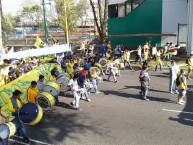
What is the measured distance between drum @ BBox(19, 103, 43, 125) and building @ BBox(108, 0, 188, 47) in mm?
18462

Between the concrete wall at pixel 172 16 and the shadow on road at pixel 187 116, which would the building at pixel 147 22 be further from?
the shadow on road at pixel 187 116

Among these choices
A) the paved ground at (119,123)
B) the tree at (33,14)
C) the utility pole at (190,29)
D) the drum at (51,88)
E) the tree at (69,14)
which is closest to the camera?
the paved ground at (119,123)

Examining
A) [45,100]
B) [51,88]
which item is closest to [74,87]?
[51,88]

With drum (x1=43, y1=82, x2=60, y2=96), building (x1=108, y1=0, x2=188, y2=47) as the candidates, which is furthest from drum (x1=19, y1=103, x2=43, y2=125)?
building (x1=108, y1=0, x2=188, y2=47)

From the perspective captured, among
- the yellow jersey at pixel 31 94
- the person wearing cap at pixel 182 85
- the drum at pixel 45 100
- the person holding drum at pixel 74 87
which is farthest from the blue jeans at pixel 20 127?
the person wearing cap at pixel 182 85

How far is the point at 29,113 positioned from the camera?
9500mm

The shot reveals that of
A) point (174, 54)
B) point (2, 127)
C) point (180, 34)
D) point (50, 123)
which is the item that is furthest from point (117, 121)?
point (180, 34)

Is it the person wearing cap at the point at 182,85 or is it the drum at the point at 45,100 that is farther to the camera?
the person wearing cap at the point at 182,85

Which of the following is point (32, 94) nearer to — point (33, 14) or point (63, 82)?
point (63, 82)

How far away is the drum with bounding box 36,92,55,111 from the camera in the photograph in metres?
10.9

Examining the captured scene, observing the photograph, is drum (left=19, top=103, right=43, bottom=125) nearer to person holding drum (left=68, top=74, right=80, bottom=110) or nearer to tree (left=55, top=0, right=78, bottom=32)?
person holding drum (left=68, top=74, right=80, bottom=110)

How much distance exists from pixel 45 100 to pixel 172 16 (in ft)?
58.1

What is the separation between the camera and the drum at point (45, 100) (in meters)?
10.9

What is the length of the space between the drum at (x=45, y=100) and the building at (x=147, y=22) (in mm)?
17045
